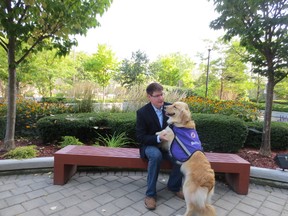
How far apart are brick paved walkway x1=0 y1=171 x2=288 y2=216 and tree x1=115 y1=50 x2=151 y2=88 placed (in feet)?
66.7

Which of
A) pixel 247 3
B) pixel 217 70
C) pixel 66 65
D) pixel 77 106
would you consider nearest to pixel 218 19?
pixel 247 3

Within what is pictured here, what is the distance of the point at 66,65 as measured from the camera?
1625 centimetres

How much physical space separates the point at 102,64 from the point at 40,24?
18.3 metres

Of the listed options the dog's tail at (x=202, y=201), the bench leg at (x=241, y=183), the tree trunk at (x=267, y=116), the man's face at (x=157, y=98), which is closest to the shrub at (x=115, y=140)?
the man's face at (x=157, y=98)

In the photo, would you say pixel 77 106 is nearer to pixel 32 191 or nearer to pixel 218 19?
pixel 32 191

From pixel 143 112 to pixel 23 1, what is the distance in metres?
2.83

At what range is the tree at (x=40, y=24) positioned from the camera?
352cm

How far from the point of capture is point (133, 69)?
77.0 feet

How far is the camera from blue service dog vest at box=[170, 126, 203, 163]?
8.32 ft

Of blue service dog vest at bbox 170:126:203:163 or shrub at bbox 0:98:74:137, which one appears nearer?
blue service dog vest at bbox 170:126:203:163

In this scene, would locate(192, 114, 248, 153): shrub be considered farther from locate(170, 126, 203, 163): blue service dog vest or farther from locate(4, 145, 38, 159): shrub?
locate(4, 145, 38, 159): shrub

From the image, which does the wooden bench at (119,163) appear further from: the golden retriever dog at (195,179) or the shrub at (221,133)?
the shrub at (221,133)

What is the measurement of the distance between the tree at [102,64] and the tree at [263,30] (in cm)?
1815

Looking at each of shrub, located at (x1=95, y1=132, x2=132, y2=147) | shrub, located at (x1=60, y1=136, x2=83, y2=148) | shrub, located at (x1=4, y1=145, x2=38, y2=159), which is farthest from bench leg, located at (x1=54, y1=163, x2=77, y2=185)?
shrub, located at (x1=95, y1=132, x2=132, y2=147)
